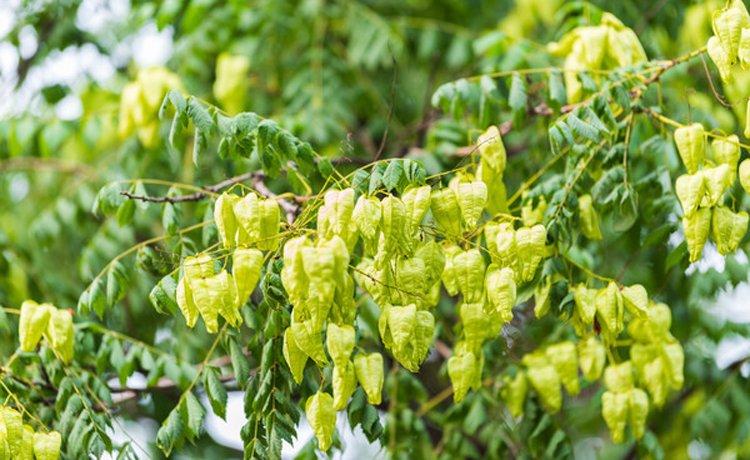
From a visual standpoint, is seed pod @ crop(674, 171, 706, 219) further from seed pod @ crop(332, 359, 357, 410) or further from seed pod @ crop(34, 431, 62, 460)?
seed pod @ crop(34, 431, 62, 460)

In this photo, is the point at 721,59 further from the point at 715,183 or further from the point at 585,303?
the point at 585,303

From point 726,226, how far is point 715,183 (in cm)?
11

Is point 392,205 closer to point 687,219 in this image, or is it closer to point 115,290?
point 687,219

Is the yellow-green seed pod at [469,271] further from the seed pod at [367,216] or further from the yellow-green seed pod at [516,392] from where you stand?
the yellow-green seed pod at [516,392]

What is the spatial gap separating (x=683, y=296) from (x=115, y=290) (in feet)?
8.32

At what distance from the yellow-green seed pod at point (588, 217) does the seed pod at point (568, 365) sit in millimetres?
427

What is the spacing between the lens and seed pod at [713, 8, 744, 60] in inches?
73.0

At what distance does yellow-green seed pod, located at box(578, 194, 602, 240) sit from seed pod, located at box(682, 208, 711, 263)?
13.6 inches

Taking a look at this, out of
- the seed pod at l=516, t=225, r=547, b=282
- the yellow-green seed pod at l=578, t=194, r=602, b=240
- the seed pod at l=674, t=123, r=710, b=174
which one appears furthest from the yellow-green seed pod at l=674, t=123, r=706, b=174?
the seed pod at l=516, t=225, r=547, b=282

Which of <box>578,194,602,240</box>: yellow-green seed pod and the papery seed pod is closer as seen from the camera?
the papery seed pod

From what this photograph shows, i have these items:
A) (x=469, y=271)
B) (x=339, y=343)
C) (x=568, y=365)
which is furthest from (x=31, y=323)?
(x=568, y=365)

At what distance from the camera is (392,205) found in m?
1.64

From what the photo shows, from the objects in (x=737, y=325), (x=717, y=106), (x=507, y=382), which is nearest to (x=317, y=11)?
(x=717, y=106)

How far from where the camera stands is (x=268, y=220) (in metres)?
1.70
